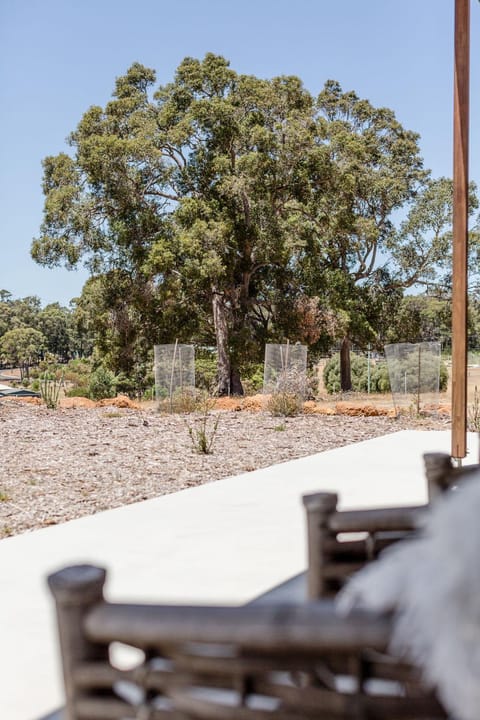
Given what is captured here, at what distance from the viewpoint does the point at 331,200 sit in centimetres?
1892

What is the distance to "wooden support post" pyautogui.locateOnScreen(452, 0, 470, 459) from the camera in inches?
211

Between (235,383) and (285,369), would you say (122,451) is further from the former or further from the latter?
(235,383)

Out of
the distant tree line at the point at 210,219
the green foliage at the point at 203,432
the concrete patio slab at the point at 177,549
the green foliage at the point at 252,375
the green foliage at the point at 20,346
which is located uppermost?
the distant tree line at the point at 210,219

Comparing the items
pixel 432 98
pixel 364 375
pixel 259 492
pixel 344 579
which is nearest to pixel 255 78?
pixel 432 98

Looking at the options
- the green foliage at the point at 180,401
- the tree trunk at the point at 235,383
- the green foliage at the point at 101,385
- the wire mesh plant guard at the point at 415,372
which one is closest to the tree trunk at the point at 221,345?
the tree trunk at the point at 235,383

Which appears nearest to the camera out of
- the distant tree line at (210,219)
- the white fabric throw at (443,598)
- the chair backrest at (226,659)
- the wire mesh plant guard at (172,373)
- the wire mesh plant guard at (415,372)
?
the white fabric throw at (443,598)

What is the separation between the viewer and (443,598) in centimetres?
69

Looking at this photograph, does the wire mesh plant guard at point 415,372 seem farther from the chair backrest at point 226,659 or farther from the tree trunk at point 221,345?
the chair backrest at point 226,659

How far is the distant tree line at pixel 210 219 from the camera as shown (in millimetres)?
17422

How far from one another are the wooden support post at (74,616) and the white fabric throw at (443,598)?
0.36 meters

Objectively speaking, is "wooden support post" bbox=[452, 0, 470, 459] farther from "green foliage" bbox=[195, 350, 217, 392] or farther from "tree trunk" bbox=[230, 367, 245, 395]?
"green foliage" bbox=[195, 350, 217, 392]

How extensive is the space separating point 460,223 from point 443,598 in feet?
17.1

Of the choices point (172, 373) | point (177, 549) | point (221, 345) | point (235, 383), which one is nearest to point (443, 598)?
point (177, 549)

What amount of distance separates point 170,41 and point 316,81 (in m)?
5.02
